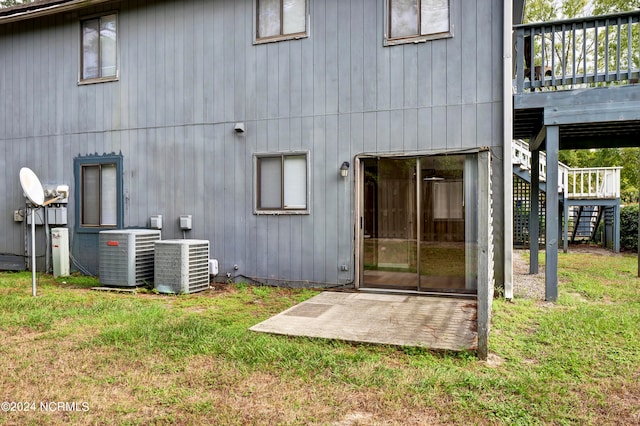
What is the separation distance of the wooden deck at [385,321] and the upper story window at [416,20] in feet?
11.8

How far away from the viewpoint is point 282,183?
7398 millimetres

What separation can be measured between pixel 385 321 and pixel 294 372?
171cm

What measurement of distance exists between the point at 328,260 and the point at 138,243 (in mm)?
2898

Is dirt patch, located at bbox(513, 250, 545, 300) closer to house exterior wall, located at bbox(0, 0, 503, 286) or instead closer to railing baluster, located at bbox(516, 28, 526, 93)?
house exterior wall, located at bbox(0, 0, 503, 286)

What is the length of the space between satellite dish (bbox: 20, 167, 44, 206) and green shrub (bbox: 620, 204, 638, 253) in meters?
14.1

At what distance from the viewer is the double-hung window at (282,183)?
730 centimetres

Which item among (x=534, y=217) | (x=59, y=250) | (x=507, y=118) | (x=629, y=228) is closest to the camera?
(x=507, y=118)

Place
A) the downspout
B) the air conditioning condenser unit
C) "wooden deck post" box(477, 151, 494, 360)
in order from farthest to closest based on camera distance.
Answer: the air conditioning condenser unit
the downspout
"wooden deck post" box(477, 151, 494, 360)

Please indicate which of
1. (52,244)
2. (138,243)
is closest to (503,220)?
(138,243)

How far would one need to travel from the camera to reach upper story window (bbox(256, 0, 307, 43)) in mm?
7316

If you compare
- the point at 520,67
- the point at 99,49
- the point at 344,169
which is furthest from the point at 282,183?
the point at 99,49

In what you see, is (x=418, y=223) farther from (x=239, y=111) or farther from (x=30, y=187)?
(x=30, y=187)

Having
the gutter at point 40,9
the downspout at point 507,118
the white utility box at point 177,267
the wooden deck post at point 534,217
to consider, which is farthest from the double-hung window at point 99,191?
the wooden deck post at point 534,217

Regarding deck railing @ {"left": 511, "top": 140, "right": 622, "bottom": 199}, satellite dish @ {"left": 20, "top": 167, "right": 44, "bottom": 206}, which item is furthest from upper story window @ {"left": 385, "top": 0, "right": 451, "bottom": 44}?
deck railing @ {"left": 511, "top": 140, "right": 622, "bottom": 199}
